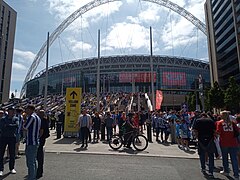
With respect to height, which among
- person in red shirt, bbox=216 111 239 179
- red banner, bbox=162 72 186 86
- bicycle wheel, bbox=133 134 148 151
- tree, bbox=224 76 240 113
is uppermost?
red banner, bbox=162 72 186 86

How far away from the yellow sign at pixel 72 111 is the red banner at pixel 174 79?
68779mm

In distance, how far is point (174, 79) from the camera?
82438 mm

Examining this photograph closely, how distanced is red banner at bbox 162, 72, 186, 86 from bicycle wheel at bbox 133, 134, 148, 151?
71.8m

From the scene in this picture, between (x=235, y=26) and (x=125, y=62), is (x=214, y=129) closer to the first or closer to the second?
(x=235, y=26)

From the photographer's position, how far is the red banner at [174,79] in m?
81.2

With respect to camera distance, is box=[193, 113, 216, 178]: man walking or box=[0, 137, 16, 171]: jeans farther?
box=[193, 113, 216, 178]: man walking

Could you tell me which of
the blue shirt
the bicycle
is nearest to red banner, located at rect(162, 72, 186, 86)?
the bicycle

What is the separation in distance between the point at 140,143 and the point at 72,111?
19.2 ft

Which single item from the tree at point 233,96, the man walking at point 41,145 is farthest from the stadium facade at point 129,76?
the man walking at point 41,145

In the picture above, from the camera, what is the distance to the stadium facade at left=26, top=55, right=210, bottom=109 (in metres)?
81.6

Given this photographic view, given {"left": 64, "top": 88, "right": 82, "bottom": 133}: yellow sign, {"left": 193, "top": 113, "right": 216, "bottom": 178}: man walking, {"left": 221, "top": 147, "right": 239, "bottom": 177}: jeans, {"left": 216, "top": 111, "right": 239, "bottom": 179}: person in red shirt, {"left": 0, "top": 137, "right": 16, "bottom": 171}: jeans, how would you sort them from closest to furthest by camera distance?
{"left": 221, "top": 147, "right": 239, "bottom": 177}: jeans → {"left": 216, "top": 111, "right": 239, "bottom": 179}: person in red shirt → {"left": 0, "top": 137, "right": 16, "bottom": 171}: jeans → {"left": 193, "top": 113, "right": 216, "bottom": 178}: man walking → {"left": 64, "top": 88, "right": 82, "bottom": 133}: yellow sign

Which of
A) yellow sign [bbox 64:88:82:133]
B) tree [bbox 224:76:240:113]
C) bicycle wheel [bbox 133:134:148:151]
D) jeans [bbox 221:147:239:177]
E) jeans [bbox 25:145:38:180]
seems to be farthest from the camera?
tree [bbox 224:76:240:113]

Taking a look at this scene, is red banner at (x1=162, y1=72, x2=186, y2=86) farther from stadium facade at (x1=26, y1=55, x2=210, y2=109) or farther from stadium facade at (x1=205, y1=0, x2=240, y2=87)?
stadium facade at (x1=205, y1=0, x2=240, y2=87)

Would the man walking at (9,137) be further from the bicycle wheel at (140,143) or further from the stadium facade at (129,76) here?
the stadium facade at (129,76)
